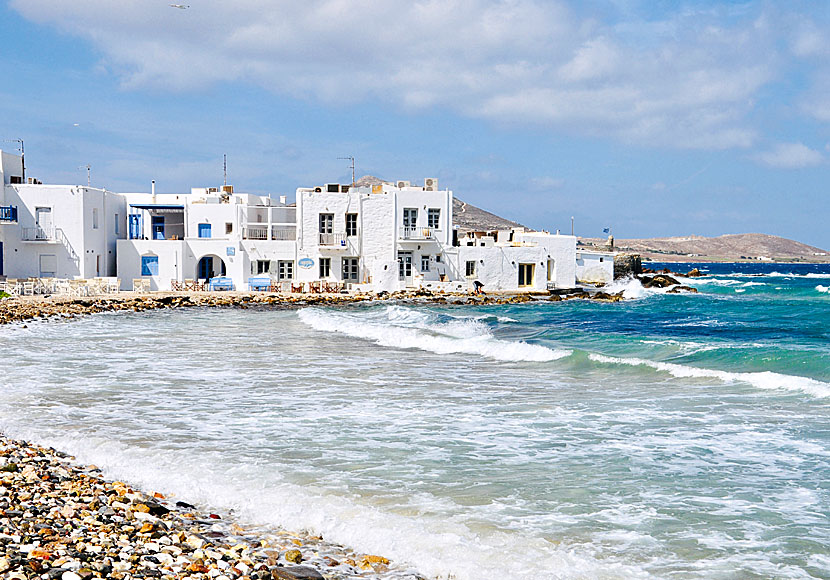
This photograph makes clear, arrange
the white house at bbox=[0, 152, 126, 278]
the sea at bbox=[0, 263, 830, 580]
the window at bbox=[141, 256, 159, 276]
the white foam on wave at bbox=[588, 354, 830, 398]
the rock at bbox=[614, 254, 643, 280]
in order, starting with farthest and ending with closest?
the rock at bbox=[614, 254, 643, 280], the window at bbox=[141, 256, 159, 276], the white house at bbox=[0, 152, 126, 278], the white foam on wave at bbox=[588, 354, 830, 398], the sea at bbox=[0, 263, 830, 580]

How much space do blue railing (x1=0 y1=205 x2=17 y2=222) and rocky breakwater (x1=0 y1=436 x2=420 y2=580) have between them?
3204 cm

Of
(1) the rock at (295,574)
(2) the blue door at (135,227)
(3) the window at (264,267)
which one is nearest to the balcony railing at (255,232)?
(3) the window at (264,267)

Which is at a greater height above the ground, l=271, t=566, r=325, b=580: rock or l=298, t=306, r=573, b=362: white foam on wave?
l=298, t=306, r=573, b=362: white foam on wave

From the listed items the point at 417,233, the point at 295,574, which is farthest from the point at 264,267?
the point at 295,574

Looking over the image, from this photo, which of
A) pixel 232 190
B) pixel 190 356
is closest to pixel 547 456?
pixel 190 356

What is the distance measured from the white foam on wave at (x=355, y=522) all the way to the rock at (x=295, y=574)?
0.64 metres

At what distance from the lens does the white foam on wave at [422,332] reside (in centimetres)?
1872

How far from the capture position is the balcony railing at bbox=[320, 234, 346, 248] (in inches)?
1517

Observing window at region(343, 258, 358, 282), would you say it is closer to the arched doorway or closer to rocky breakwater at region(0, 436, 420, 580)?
the arched doorway

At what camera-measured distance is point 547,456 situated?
29.7 ft

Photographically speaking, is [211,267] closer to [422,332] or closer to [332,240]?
[332,240]

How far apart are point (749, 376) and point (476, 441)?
7416 mm

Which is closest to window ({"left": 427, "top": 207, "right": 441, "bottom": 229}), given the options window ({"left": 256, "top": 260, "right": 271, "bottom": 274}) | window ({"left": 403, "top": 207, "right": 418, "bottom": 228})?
window ({"left": 403, "top": 207, "right": 418, "bottom": 228})

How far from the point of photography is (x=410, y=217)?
3931cm
